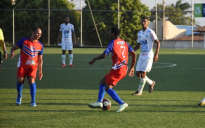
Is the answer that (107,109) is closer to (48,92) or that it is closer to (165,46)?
(48,92)

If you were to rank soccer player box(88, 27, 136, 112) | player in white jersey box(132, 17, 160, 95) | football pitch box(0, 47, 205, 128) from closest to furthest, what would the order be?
football pitch box(0, 47, 205, 128)
soccer player box(88, 27, 136, 112)
player in white jersey box(132, 17, 160, 95)

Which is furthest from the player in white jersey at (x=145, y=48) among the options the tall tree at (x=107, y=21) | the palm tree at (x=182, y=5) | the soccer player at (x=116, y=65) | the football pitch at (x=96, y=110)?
the palm tree at (x=182, y=5)

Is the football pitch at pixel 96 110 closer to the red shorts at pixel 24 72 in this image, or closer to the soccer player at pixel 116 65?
the soccer player at pixel 116 65

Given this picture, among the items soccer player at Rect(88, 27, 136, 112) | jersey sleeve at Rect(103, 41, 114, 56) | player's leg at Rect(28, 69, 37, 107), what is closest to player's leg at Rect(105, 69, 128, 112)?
soccer player at Rect(88, 27, 136, 112)

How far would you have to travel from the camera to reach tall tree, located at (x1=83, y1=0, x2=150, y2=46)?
82.3 m

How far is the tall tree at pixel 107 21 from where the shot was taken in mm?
82312

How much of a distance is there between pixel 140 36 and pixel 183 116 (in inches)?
169

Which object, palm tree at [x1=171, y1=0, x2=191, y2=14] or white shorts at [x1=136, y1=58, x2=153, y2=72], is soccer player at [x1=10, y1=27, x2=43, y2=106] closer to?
white shorts at [x1=136, y1=58, x2=153, y2=72]

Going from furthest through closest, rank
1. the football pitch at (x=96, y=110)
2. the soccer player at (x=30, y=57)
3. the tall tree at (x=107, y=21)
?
the tall tree at (x=107, y=21)
the soccer player at (x=30, y=57)
the football pitch at (x=96, y=110)

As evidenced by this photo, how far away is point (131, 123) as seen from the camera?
7.85 m

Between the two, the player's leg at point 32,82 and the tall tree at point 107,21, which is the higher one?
the tall tree at point 107,21

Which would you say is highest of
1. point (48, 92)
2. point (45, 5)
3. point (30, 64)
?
point (45, 5)

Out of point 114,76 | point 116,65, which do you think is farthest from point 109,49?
point 114,76

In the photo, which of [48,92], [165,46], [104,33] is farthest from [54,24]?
[48,92]
